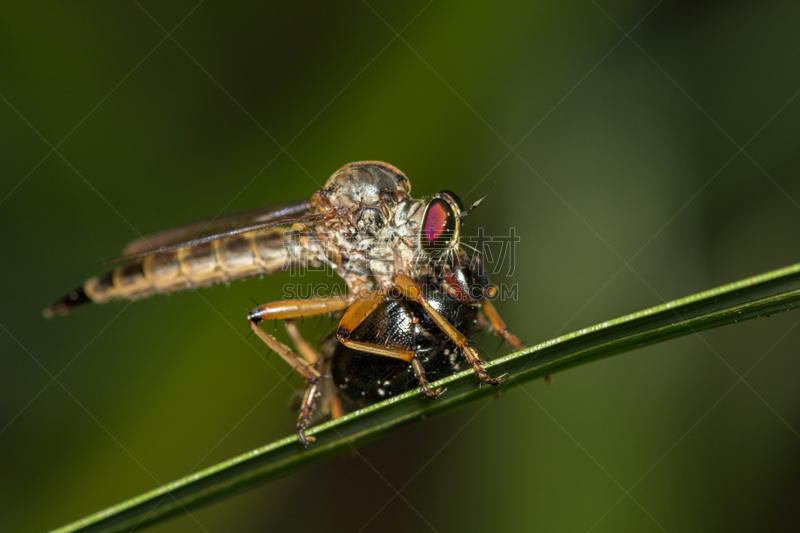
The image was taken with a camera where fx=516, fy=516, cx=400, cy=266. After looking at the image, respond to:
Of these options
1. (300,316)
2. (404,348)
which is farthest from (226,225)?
(404,348)

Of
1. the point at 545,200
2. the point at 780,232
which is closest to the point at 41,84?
the point at 545,200

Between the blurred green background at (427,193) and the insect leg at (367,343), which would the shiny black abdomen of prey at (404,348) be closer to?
the insect leg at (367,343)

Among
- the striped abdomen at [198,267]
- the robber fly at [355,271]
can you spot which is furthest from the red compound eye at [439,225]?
the striped abdomen at [198,267]

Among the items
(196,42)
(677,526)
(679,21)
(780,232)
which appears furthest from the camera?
(196,42)

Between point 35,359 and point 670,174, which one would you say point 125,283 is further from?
point 670,174

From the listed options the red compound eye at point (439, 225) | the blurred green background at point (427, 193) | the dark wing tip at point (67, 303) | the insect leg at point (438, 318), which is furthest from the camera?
the dark wing tip at point (67, 303)

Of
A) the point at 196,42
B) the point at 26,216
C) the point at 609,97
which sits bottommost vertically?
the point at 26,216

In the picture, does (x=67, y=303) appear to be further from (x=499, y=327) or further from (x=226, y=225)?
(x=499, y=327)
